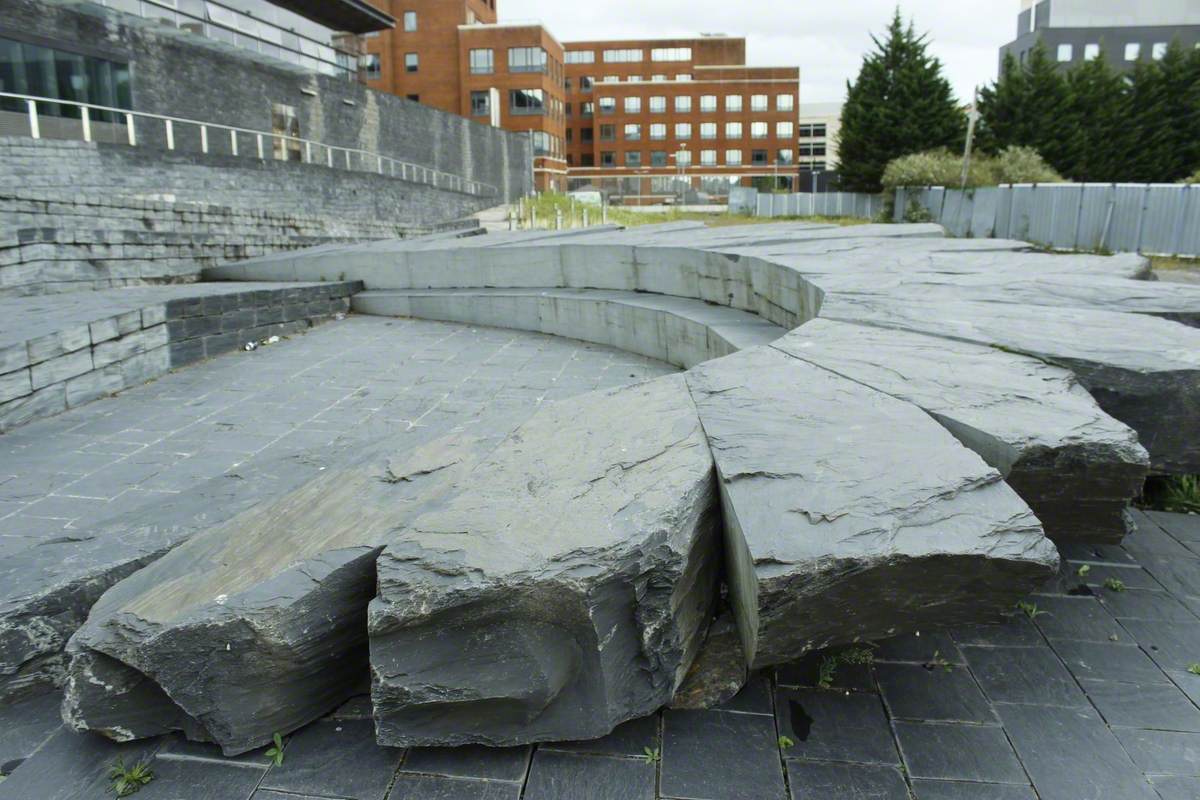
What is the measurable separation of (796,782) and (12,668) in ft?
7.69

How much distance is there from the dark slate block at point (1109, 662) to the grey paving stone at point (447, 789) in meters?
1.67

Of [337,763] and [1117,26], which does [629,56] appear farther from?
[337,763]

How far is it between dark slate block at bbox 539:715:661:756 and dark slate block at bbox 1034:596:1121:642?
1346 mm

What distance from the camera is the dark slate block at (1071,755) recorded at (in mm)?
1996

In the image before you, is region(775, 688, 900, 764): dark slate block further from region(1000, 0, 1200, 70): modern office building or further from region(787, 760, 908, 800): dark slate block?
region(1000, 0, 1200, 70): modern office building

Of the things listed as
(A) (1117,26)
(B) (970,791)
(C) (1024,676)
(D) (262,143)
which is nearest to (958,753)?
(B) (970,791)

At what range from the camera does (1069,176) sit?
3183cm

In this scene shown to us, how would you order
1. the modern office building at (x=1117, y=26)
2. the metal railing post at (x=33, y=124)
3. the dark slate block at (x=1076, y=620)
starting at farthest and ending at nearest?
the modern office building at (x=1117, y=26) < the metal railing post at (x=33, y=124) < the dark slate block at (x=1076, y=620)

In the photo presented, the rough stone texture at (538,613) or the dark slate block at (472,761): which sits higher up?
the rough stone texture at (538,613)

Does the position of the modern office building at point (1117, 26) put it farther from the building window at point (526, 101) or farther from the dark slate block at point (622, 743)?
the dark slate block at point (622, 743)

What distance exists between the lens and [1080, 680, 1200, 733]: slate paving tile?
222cm

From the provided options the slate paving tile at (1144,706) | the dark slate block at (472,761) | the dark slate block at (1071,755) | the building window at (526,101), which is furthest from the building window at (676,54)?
the dark slate block at (472,761)

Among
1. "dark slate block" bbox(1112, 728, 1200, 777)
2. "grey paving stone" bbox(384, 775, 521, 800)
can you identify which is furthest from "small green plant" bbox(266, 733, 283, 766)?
"dark slate block" bbox(1112, 728, 1200, 777)

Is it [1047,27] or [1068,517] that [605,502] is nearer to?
[1068,517]
